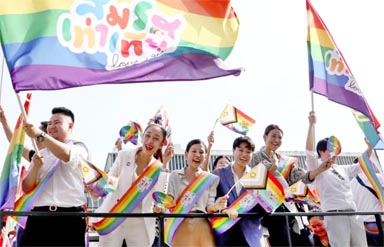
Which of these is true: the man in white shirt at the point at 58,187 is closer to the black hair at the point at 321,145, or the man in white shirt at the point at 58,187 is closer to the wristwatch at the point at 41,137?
the wristwatch at the point at 41,137

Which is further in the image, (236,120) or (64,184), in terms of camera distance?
(236,120)

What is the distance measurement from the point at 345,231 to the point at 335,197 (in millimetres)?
435

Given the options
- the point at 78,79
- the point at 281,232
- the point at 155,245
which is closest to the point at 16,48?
the point at 78,79

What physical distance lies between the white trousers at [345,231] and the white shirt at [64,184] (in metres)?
3.05

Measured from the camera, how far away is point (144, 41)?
425 cm

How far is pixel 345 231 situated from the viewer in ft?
18.6

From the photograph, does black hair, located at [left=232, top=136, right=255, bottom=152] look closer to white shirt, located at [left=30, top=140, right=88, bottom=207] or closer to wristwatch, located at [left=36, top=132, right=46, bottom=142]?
white shirt, located at [left=30, top=140, right=88, bottom=207]

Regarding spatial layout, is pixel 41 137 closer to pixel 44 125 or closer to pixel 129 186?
pixel 129 186

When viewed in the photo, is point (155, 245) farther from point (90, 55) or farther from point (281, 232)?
point (90, 55)

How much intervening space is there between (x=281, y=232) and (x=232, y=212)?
126 centimetres

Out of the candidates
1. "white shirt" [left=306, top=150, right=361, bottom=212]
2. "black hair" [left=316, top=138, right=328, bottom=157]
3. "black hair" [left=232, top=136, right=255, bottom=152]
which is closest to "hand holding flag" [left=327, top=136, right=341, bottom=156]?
"white shirt" [left=306, top=150, right=361, bottom=212]

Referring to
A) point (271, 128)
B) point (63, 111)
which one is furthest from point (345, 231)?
point (63, 111)

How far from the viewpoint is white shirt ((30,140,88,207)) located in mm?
4043

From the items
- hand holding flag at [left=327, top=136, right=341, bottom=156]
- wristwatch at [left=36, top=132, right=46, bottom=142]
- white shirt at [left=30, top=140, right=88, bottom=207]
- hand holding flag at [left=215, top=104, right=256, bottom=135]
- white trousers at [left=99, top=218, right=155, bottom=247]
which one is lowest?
white trousers at [left=99, top=218, right=155, bottom=247]
